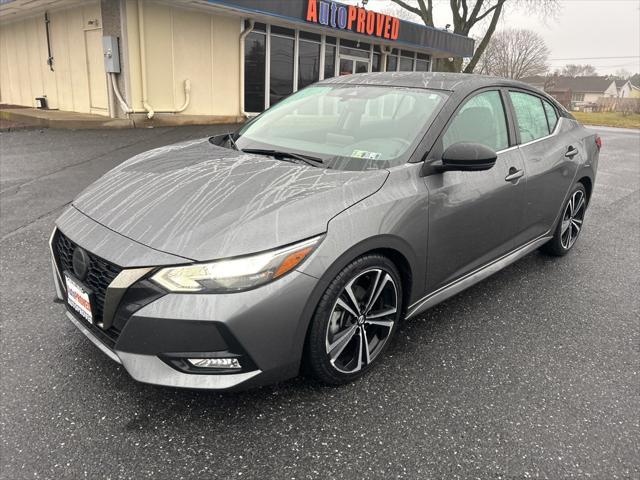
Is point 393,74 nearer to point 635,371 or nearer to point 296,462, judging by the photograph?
point 635,371

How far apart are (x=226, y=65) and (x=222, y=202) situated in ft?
40.8

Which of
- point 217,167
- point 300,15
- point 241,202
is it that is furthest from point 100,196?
point 300,15

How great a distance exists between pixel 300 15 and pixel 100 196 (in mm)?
11970

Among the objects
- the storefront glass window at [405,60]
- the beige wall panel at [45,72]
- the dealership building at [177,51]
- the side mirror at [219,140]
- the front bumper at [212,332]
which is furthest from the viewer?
the storefront glass window at [405,60]

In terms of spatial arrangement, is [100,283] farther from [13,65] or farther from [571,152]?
[13,65]

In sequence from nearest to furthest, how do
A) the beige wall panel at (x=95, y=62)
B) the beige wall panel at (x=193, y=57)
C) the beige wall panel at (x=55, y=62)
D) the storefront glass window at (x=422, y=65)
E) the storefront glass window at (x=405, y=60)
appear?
the beige wall panel at (x=95, y=62), the beige wall panel at (x=193, y=57), the beige wall panel at (x=55, y=62), the storefront glass window at (x=405, y=60), the storefront glass window at (x=422, y=65)

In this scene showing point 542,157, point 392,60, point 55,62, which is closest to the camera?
point 542,157

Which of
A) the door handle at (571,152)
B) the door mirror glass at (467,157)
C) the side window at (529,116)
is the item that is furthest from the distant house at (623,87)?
the door mirror glass at (467,157)

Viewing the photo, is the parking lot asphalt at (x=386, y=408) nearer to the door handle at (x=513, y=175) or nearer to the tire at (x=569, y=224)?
the tire at (x=569, y=224)

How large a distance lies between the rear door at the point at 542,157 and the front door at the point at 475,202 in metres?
0.16

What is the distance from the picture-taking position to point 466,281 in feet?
10.3

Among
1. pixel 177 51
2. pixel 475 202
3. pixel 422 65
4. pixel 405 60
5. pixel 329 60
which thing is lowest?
pixel 475 202

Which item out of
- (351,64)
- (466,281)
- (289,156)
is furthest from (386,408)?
(351,64)

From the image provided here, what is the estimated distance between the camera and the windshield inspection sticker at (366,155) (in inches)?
108
